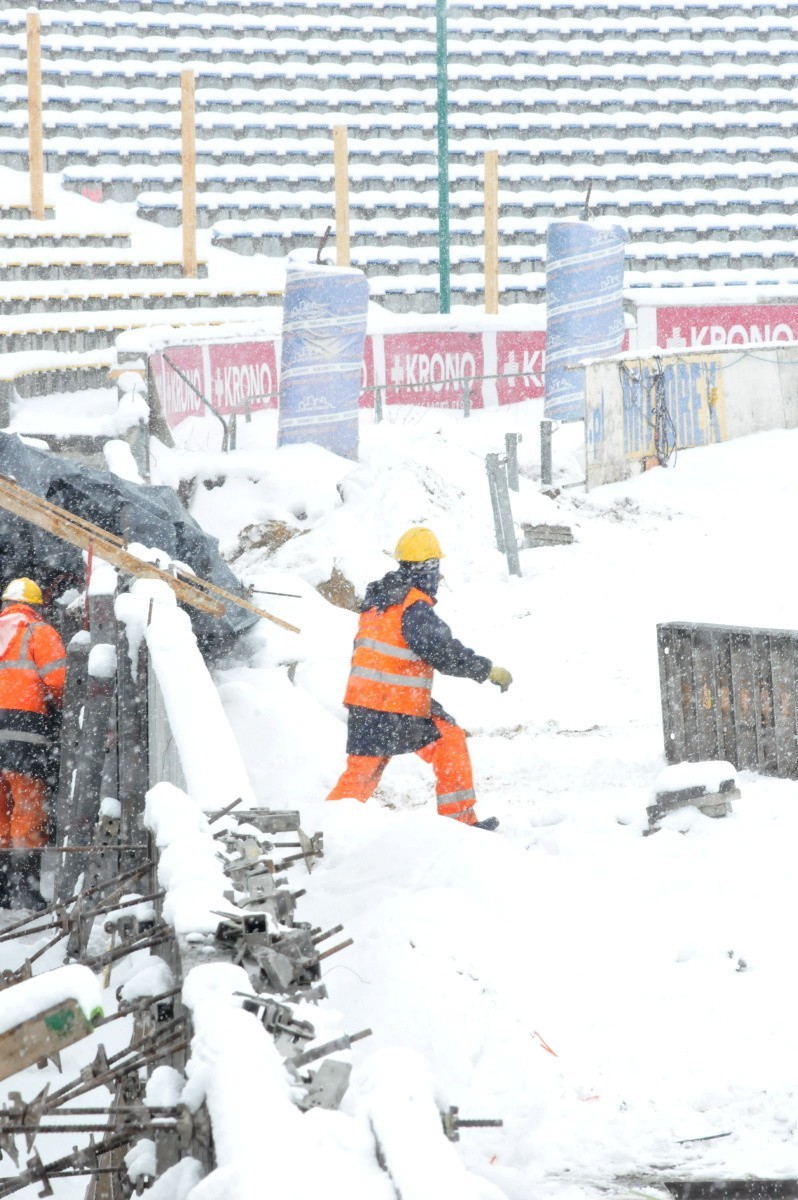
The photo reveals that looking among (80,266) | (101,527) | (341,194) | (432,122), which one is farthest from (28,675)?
(432,122)

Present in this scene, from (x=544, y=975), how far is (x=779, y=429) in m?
12.8

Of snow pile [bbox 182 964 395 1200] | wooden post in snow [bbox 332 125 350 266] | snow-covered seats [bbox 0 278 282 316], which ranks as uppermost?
wooden post in snow [bbox 332 125 350 266]

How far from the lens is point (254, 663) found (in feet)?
31.6

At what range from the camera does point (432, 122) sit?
25484mm

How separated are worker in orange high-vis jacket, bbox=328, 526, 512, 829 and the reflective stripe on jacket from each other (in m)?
1.46

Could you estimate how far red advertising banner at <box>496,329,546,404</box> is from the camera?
1955 centimetres

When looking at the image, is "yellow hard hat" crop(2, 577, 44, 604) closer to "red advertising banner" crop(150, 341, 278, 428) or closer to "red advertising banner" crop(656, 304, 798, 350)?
"red advertising banner" crop(150, 341, 278, 428)

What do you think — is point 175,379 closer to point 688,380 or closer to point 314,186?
point 688,380

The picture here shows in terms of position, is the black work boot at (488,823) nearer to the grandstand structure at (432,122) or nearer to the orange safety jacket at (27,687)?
the orange safety jacket at (27,687)

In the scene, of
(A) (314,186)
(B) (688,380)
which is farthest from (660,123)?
(B) (688,380)

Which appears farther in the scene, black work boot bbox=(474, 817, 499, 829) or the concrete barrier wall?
the concrete barrier wall

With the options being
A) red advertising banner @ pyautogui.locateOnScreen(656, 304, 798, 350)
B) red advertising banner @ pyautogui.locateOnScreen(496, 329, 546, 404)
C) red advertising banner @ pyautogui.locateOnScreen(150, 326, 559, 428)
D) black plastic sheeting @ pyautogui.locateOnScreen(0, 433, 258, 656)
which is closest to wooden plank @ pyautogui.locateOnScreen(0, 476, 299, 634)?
black plastic sheeting @ pyautogui.locateOnScreen(0, 433, 258, 656)

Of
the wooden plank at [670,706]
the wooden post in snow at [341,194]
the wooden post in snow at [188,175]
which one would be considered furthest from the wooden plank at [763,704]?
the wooden post in snow at [188,175]

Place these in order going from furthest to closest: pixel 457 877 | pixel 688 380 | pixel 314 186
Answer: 1. pixel 314 186
2. pixel 688 380
3. pixel 457 877
